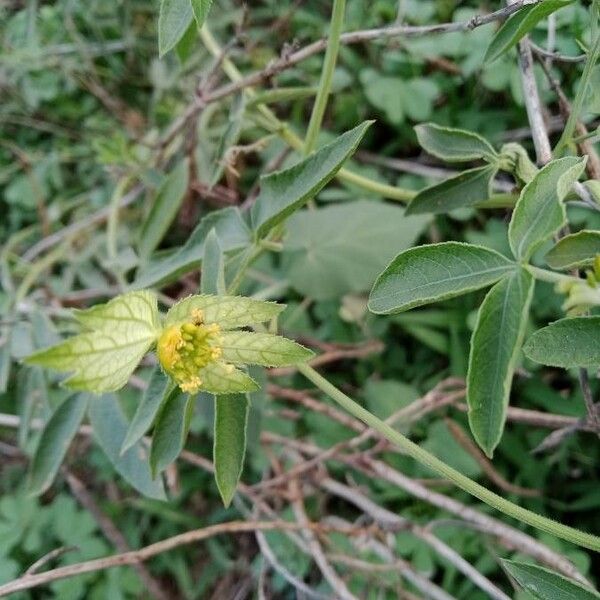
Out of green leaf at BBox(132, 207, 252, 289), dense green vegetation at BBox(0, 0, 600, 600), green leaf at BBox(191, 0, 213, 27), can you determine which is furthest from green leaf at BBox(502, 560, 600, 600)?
green leaf at BBox(191, 0, 213, 27)

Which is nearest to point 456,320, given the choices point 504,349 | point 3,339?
point 504,349

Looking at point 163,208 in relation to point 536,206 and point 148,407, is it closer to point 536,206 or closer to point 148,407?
point 148,407

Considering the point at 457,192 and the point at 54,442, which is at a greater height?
the point at 457,192

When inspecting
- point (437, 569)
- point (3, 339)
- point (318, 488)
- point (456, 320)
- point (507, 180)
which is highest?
point (507, 180)

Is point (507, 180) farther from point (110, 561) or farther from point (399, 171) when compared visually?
point (110, 561)

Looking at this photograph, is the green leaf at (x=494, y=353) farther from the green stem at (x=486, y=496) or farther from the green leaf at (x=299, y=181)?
the green leaf at (x=299, y=181)

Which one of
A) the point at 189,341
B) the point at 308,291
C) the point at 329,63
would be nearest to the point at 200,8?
the point at 329,63

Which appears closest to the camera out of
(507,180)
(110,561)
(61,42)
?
(110,561)
